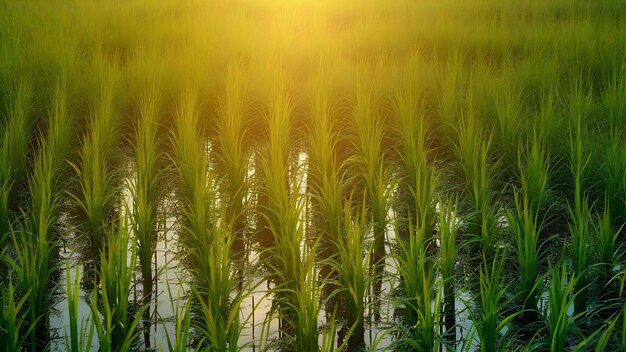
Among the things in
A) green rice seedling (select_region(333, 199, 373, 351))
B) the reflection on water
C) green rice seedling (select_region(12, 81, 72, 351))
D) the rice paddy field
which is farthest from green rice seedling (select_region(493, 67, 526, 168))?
green rice seedling (select_region(12, 81, 72, 351))

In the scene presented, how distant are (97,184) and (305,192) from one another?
1198mm

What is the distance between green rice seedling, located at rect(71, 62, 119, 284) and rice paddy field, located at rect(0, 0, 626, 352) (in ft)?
0.06

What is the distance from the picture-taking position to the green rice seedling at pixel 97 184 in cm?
276

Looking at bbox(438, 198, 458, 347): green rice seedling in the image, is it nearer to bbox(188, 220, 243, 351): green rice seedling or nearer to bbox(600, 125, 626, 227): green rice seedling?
bbox(188, 220, 243, 351): green rice seedling

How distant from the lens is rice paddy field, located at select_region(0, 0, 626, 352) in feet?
6.93

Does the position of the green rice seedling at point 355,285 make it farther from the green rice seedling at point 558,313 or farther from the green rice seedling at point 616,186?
the green rice seedling at point 616,186

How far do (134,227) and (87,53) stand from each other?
3.87 meters

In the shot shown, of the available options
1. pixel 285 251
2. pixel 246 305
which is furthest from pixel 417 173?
pixel 246 305

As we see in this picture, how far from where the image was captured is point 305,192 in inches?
142

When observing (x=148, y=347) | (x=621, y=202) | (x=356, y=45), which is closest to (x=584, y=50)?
(x=356, y=45)

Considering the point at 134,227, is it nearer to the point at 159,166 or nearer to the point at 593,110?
the point at 159,166

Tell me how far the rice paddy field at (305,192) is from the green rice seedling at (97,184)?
0.06ft

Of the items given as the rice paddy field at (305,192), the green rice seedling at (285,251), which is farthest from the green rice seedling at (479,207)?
the green rice seedling at (285,251)

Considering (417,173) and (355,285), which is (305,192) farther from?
(355,285)
